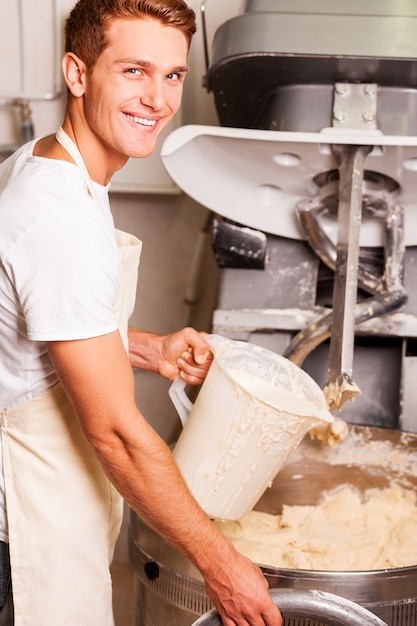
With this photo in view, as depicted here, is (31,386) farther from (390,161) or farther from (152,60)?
(390,161)

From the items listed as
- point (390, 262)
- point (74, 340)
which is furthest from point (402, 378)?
point (74, 340)

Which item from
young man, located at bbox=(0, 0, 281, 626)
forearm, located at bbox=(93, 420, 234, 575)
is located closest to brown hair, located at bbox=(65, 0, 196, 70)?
young man, located at bbox=(0, 0, 281, 626)

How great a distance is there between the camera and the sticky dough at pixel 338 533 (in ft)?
4.15

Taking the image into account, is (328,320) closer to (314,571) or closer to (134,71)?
(314,571)

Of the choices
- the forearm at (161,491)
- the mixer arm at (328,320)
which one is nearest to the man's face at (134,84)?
the forearm at (161,491)

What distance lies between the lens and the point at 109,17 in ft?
3.23

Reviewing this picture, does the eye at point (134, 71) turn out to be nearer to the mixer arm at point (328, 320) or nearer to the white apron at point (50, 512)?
the white apron at point (50, 512)

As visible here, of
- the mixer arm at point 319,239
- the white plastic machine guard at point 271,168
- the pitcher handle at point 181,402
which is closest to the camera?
the pitcher handle at point 181,402

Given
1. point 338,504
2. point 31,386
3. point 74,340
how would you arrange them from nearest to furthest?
point 74,340 < point 31,386 < point 338,504

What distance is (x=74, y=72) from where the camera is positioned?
103cm

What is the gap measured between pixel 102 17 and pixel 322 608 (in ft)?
2.45

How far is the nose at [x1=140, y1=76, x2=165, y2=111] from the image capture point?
1.02 metres

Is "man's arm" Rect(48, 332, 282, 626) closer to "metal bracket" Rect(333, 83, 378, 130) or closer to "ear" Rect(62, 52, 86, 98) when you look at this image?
"ear" Rect(62, 52, 86, 98)

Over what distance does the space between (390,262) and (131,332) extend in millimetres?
489
